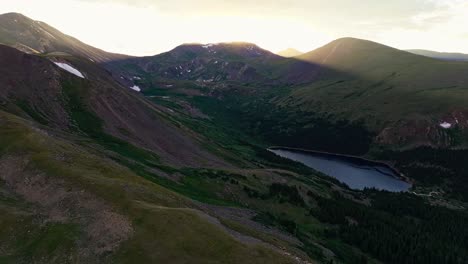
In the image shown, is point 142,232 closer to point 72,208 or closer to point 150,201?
point 150,201

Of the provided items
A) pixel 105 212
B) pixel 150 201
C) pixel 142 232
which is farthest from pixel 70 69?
pixel 142 232

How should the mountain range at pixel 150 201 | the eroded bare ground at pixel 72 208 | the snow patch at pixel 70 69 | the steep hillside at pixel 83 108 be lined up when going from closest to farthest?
the eroded bare ground at pixel 72 208, the mountain range at pixel 150 201, the steep hillside at pixel 83 108, the snow patch at pixel 70 69

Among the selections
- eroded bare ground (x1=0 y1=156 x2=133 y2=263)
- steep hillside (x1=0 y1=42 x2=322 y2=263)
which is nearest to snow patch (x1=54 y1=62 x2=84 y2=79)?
steep hillside (x1=0 y1=42 x2=322 y2=263)

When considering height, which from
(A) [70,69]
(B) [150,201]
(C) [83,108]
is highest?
(A) [70,69]

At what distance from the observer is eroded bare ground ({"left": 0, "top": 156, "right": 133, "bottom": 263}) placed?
44531 millimetres

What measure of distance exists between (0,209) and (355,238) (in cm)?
8566

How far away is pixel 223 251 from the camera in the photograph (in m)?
43.4

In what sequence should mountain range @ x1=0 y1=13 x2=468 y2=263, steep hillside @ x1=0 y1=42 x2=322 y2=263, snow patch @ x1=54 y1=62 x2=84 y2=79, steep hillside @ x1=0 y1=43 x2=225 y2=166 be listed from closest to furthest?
1. steep hillside @ x1=0 y1=42 x2=322 y2=263
2. mountain range @ x1=0 y1=13 x2=468 y2=263
3. steep hillside @ x1=0 y1=43 x2=225 y2=166
4. snow patch @ x1=54 y1=62 x2=84 y2=79

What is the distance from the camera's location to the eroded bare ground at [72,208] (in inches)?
1753

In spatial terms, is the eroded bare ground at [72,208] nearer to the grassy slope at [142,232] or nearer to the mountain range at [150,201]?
the mountain range at [150,201]

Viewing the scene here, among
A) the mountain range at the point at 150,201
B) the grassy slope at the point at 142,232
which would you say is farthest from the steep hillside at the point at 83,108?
the grassy slope at the point at 142,232

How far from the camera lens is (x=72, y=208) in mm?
51688

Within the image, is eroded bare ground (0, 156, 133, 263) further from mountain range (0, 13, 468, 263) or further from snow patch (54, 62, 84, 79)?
snow patch (54, 62, 84, 79)

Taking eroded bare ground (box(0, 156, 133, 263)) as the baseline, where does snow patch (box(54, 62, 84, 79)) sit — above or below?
above
